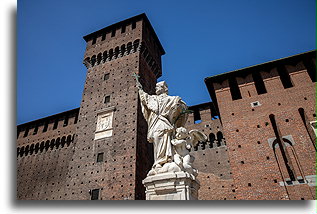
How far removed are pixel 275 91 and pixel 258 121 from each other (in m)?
1.84

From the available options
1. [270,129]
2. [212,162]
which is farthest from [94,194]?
[270,129]

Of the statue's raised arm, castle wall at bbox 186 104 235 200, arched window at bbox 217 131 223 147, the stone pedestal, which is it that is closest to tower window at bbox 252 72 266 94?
castle wall at bbox 186 104 235 200

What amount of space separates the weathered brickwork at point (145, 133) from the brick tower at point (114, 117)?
0.06 metres

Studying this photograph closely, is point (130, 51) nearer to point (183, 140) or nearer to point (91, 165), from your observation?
point (91, 165)

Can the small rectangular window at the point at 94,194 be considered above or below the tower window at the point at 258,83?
below

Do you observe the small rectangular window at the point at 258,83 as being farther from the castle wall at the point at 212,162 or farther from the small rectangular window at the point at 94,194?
the small rectangular window at the point at 94,194

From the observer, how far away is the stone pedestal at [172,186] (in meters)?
2.66

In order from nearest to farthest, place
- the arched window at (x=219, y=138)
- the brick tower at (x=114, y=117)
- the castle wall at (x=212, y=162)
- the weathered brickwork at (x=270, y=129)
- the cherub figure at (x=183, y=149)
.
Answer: the cherub figure at (x=183, y=149)
the weathered brickwork at (x=270, y=129)
the brick tower at (x=114, y=117)
the castle wall at (x=212, y=162)
the arched window at (x=219, y=138)

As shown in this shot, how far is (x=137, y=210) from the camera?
2.82 metres

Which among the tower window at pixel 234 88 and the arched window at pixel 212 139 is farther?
the arched window at pixel 212 139

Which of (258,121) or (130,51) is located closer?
(258,121)

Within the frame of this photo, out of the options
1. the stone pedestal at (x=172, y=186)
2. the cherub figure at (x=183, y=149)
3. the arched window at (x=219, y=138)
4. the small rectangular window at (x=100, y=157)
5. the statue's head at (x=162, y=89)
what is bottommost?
the stone pedestal at (x=172, y=186)

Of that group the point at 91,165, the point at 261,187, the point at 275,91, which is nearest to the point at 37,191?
the point at 91,165

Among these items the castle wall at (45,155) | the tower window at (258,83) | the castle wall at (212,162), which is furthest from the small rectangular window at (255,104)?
the castle wall at (45,155)
